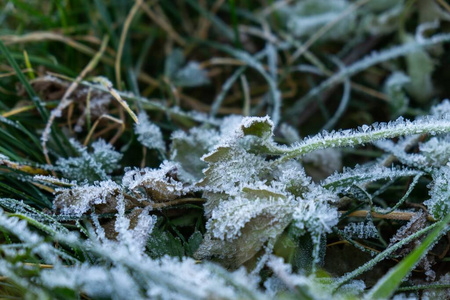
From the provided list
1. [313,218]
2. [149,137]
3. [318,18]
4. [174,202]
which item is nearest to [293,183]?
[313,218]

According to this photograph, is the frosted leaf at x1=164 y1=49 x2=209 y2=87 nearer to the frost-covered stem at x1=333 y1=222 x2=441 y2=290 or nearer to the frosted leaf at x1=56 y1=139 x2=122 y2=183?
the frosted leaf at x1=56 y1=139 x2=122 y2=183

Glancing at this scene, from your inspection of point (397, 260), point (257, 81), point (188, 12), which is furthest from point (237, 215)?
point (188, 12)

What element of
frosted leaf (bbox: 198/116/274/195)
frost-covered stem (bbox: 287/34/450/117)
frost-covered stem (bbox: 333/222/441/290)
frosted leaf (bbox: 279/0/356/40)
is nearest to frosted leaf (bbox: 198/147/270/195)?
frosted leaf (bbox: 198/116/274/195)

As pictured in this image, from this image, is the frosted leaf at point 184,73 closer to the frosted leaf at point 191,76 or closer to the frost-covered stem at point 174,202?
the frosted leaf at point 191,76

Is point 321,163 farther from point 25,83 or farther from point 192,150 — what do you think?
point 25,83

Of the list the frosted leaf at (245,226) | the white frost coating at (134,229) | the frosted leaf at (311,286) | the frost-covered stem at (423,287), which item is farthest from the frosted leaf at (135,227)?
the frost-covered stem at (423,287)
